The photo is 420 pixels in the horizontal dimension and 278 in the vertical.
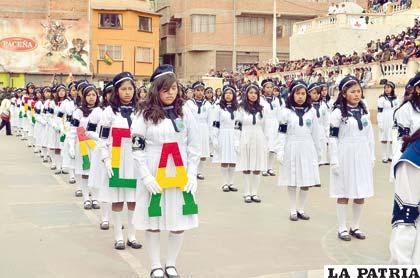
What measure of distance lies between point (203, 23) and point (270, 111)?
135 ft

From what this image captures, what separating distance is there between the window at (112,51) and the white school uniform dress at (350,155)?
45.0m

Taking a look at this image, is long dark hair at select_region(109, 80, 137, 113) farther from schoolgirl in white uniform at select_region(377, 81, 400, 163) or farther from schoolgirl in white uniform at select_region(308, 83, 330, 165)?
schoolgirl in white uniform at select_region(377, 81, 400, 163)

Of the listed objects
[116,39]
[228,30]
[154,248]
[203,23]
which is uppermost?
[203,23]

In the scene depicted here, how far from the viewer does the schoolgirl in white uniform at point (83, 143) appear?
9445mm

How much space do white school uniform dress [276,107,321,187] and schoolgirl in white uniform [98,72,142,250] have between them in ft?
8.58

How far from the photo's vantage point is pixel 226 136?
1308cm

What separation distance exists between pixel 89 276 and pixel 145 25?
159 ft

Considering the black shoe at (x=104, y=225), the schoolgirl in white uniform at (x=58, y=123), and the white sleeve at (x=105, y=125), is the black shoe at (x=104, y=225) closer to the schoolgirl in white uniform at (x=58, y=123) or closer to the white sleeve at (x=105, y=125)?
the white sleeve at (x=105, y=125)

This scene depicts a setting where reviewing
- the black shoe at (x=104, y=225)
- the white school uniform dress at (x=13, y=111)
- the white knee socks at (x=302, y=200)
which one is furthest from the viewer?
the white school uniform dress at (x=13, y=111)

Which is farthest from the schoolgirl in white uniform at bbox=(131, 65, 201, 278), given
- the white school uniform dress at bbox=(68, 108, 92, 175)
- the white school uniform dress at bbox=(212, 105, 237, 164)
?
the white school uniform dress at bbox=(212, 105, 237, 164)

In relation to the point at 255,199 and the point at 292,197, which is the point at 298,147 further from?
the point at 255,199

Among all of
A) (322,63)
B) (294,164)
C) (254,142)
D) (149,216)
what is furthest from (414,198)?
(322,63)

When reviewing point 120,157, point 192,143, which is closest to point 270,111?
point 120,157

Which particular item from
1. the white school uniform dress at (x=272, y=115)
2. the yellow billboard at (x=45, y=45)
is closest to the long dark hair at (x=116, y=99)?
the white school uniform dress at (x=272, y=115)
